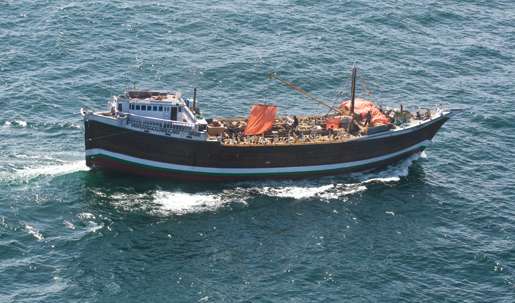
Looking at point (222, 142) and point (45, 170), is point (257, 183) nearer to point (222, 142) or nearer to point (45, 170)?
point (222, 142)

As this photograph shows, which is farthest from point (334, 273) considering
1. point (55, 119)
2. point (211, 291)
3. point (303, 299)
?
point (55, 119)

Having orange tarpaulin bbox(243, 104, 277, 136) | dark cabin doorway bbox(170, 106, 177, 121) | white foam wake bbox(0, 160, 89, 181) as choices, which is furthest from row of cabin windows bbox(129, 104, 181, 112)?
orange tarpaulin bbox(243, 104, 277, 136)

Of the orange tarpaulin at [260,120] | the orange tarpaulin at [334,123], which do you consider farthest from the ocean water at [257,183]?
the orange tarpaulin at [334,123]

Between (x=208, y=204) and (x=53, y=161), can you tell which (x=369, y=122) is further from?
(x=53, y=161)

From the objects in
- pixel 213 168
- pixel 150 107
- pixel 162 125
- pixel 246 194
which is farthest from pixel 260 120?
pixel 150 107

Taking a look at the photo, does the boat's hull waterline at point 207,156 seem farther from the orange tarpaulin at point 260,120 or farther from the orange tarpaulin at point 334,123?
the orange tarpaulin at point 334,123

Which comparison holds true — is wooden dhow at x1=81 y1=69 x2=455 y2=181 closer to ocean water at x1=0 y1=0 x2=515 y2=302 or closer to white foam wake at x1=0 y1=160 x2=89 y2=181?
ocean water at x1=0 y1=0 x2=515 y2=302

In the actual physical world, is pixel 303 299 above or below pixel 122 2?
below
